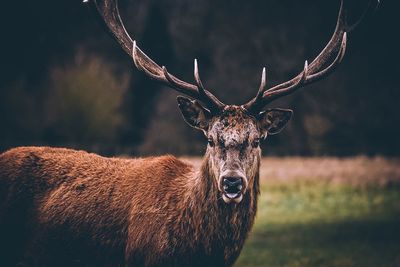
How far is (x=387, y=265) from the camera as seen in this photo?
10.1 metres

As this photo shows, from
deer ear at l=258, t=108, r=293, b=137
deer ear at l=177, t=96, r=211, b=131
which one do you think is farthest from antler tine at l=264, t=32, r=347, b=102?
deer ear at l=177, t=96, r=211, b=131

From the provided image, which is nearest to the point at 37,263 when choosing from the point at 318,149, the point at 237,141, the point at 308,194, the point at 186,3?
the point at 237,141

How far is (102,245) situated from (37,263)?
2.51 ft

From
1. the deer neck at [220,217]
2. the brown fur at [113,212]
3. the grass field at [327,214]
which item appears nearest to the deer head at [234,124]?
the deer neck at [220,217]

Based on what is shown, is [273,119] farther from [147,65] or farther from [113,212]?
[113,212]

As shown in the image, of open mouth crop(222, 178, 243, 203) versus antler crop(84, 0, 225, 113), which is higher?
antler crop(84, 0, 225, 113)

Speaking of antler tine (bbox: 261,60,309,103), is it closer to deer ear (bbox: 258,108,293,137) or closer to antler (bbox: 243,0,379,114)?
antler (bbox: 243,0,379,114)

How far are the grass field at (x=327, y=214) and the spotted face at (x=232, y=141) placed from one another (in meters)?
3.87

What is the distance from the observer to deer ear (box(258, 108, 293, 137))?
23.2 feet

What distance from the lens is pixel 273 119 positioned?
284 inches

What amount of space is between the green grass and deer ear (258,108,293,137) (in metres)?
3.63

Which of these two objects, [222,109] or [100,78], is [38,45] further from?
[222,109]

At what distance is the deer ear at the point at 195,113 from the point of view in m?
7.10

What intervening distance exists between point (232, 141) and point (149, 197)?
1037 millimetres
